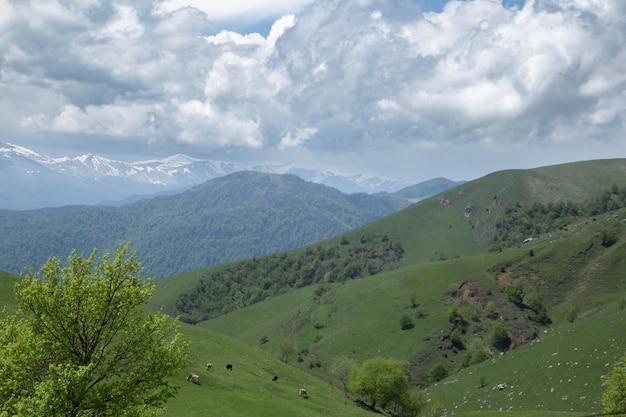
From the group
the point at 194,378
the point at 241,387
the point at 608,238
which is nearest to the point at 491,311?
Answer: the point at 608,238

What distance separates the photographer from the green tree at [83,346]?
2239 centimetres

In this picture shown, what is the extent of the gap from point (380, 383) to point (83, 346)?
67.2 metres

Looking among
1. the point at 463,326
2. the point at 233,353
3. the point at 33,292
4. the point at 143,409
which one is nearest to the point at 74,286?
Result: the point at 33,292

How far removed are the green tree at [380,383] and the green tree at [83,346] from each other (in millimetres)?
63229

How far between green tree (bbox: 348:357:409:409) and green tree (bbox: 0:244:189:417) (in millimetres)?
63229

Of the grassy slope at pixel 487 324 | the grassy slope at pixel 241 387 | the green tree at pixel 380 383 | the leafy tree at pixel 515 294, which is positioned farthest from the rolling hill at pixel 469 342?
the green tree at pixel 380 383

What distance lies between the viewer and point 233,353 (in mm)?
81750

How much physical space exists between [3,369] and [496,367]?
364 ft

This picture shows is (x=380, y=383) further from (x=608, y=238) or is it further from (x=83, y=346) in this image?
(x=608, y=238)

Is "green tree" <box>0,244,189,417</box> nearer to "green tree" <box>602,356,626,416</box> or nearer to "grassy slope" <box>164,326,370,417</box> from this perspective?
"grassy slope" <box>164,326,370,417</box>

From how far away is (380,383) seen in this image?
83.1 metres

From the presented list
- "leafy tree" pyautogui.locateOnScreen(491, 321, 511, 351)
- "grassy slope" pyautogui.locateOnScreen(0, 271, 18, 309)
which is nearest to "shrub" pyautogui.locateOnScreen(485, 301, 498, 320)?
"leafy tree" pyautogui.locateOnScreen(491, 321, 511, 351)

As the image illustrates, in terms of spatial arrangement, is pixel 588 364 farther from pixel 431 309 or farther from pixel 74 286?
pixel 74 286

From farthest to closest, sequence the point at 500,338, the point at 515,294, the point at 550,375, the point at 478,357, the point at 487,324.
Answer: the point at 515,294
the point at 487,324
the point at 500,338
the point at 478,357
the point at 550,375
